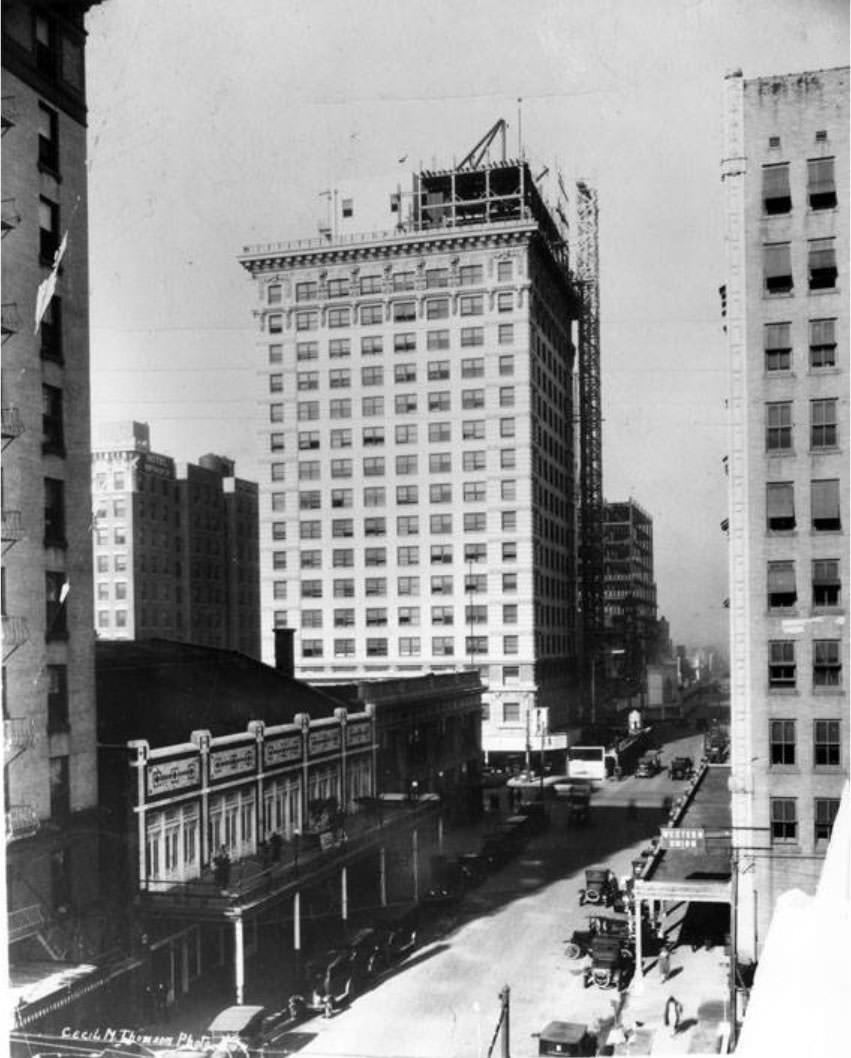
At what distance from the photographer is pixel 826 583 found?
17141mm

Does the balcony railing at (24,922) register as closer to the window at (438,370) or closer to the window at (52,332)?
the window at (52,332)

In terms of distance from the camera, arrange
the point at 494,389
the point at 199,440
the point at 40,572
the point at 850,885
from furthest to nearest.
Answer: the point at 494,389 < the point at 199,440 < the point at 40,572 < the point at 850,885

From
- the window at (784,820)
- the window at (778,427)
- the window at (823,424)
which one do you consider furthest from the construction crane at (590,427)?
the window at (784,820)

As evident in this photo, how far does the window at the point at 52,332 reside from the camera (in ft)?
55.5

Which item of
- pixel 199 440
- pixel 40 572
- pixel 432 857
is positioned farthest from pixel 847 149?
pixel 432 857

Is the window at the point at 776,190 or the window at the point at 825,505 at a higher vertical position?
the window at the point at 776,190

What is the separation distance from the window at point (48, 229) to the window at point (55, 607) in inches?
210

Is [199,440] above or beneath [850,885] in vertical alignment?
above

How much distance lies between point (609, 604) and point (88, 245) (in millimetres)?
16293

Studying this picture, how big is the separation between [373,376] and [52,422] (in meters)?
7.98

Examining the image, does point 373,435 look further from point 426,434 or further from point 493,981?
point 493,981

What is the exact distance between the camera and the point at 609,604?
27.1 meters

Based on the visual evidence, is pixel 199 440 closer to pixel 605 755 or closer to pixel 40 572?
pixel 40 572

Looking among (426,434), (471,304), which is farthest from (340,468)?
(471,304)
